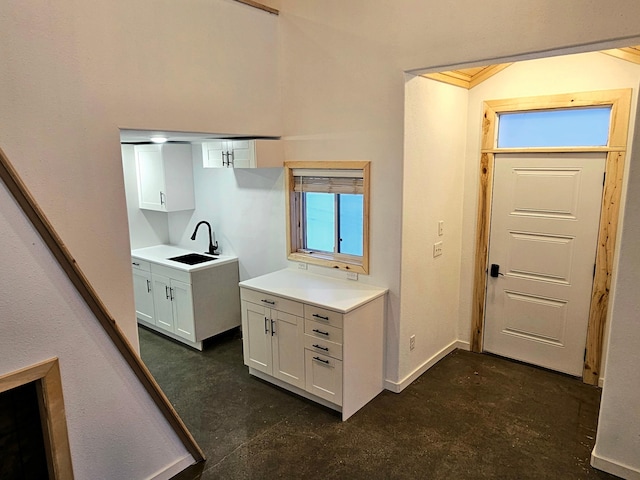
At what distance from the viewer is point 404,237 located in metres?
3.44

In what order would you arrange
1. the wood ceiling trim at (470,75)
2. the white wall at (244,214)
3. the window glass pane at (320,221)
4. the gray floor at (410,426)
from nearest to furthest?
1. the gray floor at (410,426)
2. the wood ceiling trim at (470,75)
3. the window glass pane at (320,221)
4. the white wall at (244,214)

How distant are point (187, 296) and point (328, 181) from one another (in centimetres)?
186

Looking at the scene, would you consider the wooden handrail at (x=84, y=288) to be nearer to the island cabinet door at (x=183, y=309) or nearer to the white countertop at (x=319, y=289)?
the white countertop at (x=319, y=289)

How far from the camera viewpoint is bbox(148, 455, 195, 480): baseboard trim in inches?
104

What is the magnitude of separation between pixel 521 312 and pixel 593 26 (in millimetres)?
2514

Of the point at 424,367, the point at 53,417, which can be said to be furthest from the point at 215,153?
the point at 424,367

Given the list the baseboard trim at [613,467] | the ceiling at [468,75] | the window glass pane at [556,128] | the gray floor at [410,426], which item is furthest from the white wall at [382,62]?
the baseboard trim at [613,467]

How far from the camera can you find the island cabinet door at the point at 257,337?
365 centimetres

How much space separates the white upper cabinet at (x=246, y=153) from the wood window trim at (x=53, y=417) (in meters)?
2.24

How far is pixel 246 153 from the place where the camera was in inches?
152

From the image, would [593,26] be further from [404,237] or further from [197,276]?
[197,276]

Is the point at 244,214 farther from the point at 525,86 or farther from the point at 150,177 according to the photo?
the point at 525,86

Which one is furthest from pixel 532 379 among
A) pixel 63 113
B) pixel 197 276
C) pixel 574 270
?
pixel 63 113

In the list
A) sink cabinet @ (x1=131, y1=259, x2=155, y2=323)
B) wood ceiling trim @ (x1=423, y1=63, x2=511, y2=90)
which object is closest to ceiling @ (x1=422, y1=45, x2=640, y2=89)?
wood ceiling trim @ (x1=423, y1=63, x2=511, y2=90)
